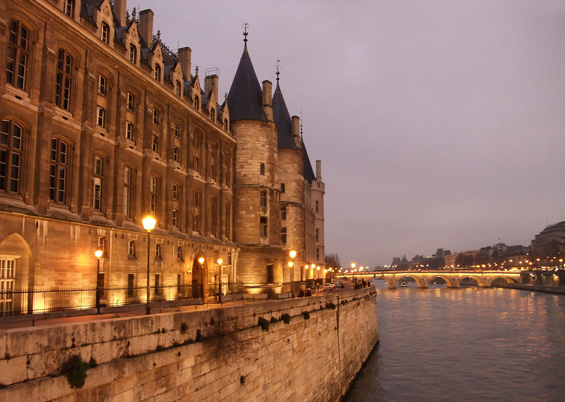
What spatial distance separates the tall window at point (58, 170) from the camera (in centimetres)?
2089

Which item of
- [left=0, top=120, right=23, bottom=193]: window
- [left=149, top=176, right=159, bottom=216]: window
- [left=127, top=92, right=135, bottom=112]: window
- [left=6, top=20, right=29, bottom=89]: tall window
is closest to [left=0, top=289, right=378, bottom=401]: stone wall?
[left=0, top=120, right=23, bottom=193]: window

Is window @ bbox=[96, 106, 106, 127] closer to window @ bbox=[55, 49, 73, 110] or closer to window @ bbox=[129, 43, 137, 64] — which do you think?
window @ bbox=[55, 49, 73, 110]

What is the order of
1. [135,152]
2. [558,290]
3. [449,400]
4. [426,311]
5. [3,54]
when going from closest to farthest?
[3,54]
[449,400]
[135,152]
[426,311]
[558,290]

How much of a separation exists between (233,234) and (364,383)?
664 inches

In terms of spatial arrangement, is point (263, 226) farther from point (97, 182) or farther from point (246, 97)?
point (97, 182)

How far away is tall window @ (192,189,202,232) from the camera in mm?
33906

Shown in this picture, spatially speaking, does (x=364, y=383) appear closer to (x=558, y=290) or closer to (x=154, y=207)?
(x=154, y=207)

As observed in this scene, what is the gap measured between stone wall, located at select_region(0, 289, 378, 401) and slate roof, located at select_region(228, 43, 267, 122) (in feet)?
75.1

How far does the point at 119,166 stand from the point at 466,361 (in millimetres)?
25419

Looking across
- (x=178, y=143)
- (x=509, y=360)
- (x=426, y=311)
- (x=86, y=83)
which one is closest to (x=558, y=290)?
(x=426, y=311)

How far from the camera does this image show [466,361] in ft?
111

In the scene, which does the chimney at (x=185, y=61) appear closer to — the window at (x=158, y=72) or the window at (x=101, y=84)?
the window at (x=158, y=72)

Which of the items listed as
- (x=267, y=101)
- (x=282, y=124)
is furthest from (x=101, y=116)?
(x=282, y=124)

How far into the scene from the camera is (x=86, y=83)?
23000 millimetres
